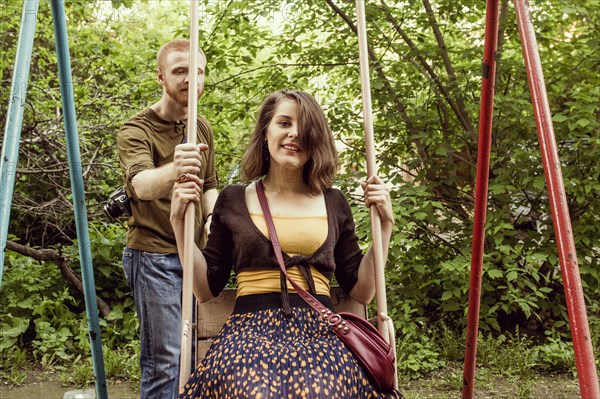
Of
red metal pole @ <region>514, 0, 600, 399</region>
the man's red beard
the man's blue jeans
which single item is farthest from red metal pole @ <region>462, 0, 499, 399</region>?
the man's blue jeans

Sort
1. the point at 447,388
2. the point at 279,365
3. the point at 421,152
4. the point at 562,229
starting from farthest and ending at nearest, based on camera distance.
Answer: the point at 421,152
the point at 447,388
the point at 279,365
the point at 562,229

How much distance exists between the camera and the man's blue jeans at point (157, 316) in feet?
8.77

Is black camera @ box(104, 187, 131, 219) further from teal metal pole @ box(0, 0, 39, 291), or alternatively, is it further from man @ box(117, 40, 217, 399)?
teal metal pole @ box(0, 0, 39, 291)

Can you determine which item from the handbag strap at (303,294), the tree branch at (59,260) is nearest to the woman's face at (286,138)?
the handbag strap at (303,294)

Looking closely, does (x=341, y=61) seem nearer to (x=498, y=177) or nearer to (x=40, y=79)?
(x=498, y=177)

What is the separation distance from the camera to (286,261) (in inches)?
92.7

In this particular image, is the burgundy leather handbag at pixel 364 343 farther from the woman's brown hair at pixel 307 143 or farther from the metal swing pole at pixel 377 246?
the woman's brown hair at pixel 307 143

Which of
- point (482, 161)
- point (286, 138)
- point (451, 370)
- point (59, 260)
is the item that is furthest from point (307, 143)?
point (59, 260)

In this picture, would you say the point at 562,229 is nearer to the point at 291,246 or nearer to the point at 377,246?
the point at 377,246

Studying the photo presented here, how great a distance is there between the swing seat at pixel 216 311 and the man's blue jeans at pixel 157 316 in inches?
5.1

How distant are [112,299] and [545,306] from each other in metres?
3.70

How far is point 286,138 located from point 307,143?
0.08 metres

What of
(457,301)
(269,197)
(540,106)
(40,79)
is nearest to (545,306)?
(457,301)

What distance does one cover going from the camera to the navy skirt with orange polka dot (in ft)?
6.61
